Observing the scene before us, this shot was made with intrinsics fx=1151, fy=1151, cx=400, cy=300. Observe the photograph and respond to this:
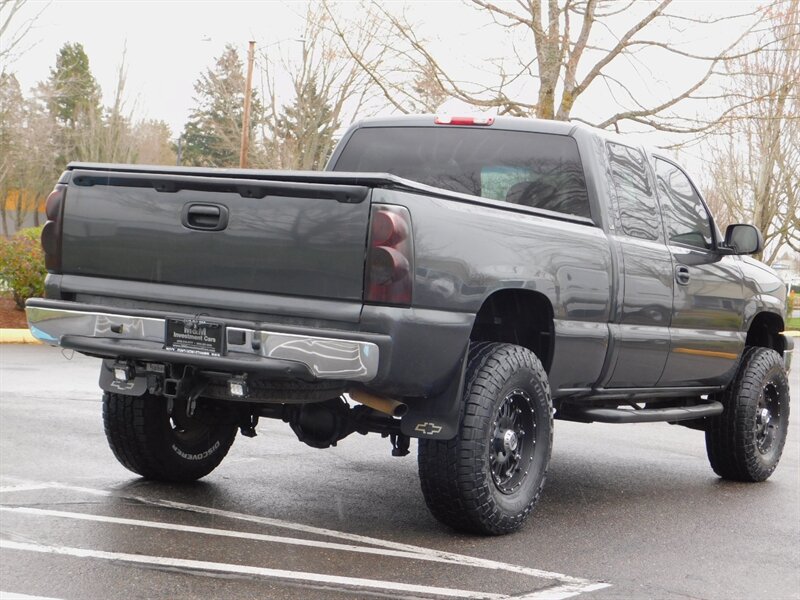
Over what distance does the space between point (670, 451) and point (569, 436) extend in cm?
90

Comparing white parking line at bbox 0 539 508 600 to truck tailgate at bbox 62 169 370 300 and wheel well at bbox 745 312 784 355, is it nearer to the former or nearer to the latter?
truck tailgate at bbox 62 169 370 300

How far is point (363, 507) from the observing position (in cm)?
618

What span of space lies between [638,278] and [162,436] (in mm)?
2791

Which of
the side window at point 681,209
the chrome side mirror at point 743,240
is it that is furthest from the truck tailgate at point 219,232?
the chrome side mirror at point 743,240

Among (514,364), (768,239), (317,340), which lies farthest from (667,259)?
(768,239)

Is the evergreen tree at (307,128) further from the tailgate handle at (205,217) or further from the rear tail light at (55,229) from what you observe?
the tailgate handle at (205,217)

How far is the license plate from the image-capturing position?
16.0 ft

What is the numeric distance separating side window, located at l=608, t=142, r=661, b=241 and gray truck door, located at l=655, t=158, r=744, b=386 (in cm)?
17

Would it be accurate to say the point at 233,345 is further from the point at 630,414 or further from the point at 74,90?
the point at 74,90

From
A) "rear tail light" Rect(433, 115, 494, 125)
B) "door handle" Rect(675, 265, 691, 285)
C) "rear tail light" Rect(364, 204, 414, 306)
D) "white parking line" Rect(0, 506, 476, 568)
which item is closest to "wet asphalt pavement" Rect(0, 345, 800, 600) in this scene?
"white parking line" Rect(0, 506, 476, 568)

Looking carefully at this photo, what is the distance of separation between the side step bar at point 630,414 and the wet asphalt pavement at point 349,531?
1.70 feet

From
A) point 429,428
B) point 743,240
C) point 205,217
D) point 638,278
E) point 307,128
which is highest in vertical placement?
point 307,128

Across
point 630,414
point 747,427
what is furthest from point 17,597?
point 747,427

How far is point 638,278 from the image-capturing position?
6.54 meters
